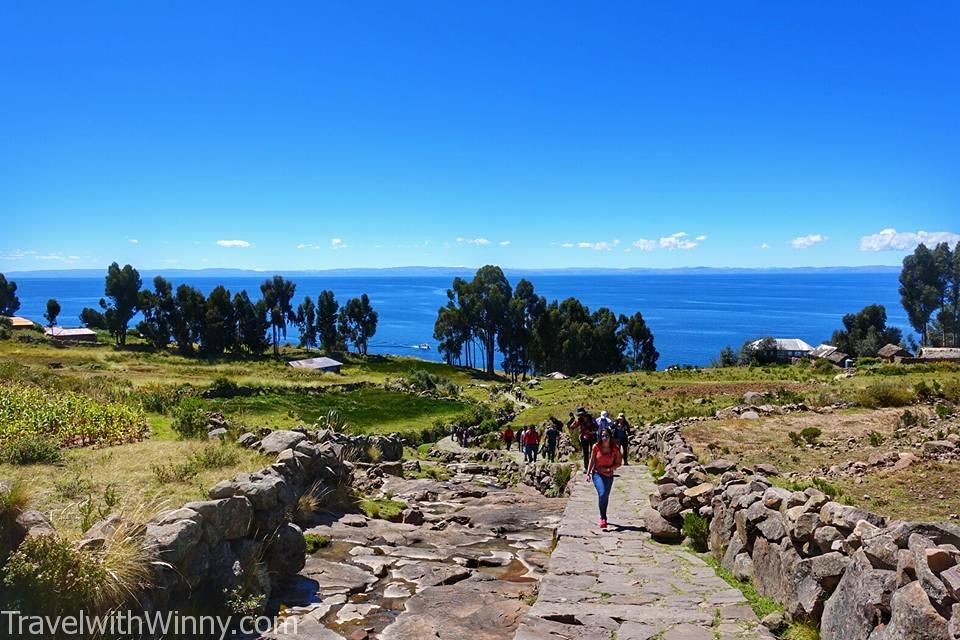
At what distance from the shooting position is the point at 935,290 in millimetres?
91812

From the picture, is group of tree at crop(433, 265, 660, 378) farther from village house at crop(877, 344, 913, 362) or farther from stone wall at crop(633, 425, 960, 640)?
stone wall at crop(633, 425, 960, 640)

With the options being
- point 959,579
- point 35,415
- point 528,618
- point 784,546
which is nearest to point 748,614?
point 784,546

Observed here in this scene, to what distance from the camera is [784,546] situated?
760 cm

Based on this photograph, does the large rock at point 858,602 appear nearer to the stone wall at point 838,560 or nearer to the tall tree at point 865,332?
the stone wall at point 838,560

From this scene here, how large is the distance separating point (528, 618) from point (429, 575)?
8.41 feet

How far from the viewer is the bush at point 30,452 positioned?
1172cm

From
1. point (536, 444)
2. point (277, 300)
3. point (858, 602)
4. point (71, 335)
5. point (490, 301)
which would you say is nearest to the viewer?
point (858, 602)

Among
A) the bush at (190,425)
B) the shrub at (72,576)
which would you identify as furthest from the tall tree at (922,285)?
the shrub at (72,576)

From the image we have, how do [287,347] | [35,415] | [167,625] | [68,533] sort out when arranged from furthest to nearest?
[287,347], [35,415], [68,533], [167,625]

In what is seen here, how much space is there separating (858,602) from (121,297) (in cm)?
10956

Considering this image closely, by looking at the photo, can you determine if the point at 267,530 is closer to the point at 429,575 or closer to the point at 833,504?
the point at 429,575

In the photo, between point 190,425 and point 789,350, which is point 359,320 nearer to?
point 789,350

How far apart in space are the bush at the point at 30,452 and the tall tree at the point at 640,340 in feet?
284

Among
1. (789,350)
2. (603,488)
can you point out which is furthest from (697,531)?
(789,350)
